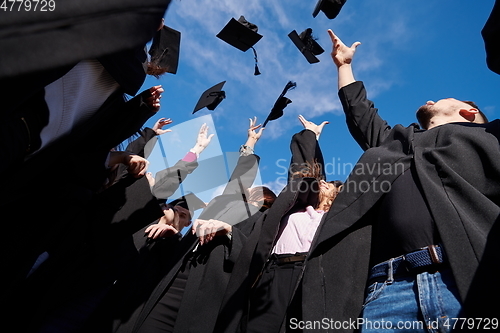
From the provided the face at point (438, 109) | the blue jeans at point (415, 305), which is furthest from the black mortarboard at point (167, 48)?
the blue jeans at point (415, 305)

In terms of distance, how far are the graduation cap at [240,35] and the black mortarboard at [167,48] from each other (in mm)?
748

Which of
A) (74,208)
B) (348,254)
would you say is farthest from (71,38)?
(348,254)

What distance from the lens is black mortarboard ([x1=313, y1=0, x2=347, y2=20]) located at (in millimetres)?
3162

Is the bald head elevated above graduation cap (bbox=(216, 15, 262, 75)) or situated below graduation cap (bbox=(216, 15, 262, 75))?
below

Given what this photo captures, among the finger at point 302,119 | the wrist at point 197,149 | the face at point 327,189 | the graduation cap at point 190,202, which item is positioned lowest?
the graduation cap at point 190,202

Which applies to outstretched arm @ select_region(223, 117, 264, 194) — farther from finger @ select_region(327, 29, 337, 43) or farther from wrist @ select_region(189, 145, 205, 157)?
finger @ select_region(327, 29, 337, 43)

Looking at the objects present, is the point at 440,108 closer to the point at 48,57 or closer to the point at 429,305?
the point at 429,305

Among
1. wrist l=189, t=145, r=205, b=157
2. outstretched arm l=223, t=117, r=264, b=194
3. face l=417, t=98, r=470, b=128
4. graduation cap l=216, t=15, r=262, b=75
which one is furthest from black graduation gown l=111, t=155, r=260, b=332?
graduation cap l=216, t=15, r=262, b=75

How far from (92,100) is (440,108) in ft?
6.66

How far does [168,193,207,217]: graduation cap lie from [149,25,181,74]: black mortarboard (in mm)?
1313

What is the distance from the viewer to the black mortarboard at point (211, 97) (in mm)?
4176

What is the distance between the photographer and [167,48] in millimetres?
2889

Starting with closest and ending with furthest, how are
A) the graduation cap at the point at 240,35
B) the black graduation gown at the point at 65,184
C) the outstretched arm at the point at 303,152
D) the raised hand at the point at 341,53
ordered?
the black graduation gown at the point at 65,184 < the raised hand at the point at 341,53 < the outstretched arm at the point at 303,152 < the graduation cap at the point at 240,35

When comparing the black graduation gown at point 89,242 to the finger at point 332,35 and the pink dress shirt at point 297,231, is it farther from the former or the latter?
the finger at point 332,35
